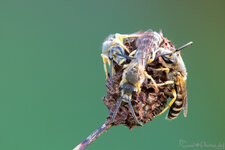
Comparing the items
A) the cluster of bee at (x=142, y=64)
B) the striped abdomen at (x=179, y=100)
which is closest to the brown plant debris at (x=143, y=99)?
the cluster of bee at (x=142, y=64)

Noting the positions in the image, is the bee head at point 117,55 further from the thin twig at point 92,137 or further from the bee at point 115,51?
the thin twig at point 92,137

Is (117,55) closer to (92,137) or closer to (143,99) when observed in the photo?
(143,99)

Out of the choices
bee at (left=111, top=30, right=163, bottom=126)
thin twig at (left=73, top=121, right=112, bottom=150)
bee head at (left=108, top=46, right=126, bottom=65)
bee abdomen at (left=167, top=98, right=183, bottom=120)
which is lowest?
bee abdomen at (left=167, top=98, right=183, bottom=120)

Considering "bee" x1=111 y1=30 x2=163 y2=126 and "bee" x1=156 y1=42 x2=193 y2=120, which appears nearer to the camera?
"bee" x1=111 y1=30 x2=163 y2=126

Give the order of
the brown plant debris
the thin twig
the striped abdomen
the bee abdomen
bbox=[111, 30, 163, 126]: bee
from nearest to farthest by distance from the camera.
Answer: the thin twig → bbox=[111, 30, 163, 126]: bee → the brown plant debris → the striped abdomen → the bee abdomen

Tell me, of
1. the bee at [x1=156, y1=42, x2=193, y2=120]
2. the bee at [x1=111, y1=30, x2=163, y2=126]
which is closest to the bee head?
the bee at [x1=111, y1=30, x2=163, y2=126]

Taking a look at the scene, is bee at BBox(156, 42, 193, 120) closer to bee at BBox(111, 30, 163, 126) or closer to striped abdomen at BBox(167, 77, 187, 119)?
striped abdomen at BBox(167, 77, 187, 119)

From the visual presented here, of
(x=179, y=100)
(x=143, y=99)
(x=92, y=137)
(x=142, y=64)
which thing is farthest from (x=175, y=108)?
Result: (x=92, y=137)

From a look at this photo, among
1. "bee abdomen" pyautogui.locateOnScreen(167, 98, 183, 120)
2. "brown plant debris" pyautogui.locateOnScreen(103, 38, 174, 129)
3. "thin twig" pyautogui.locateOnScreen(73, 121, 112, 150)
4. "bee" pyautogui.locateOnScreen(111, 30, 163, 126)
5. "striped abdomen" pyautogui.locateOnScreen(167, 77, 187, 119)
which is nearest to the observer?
"thin twig" pyautogui.locateOnScreen(73, 121, 112, 150)
